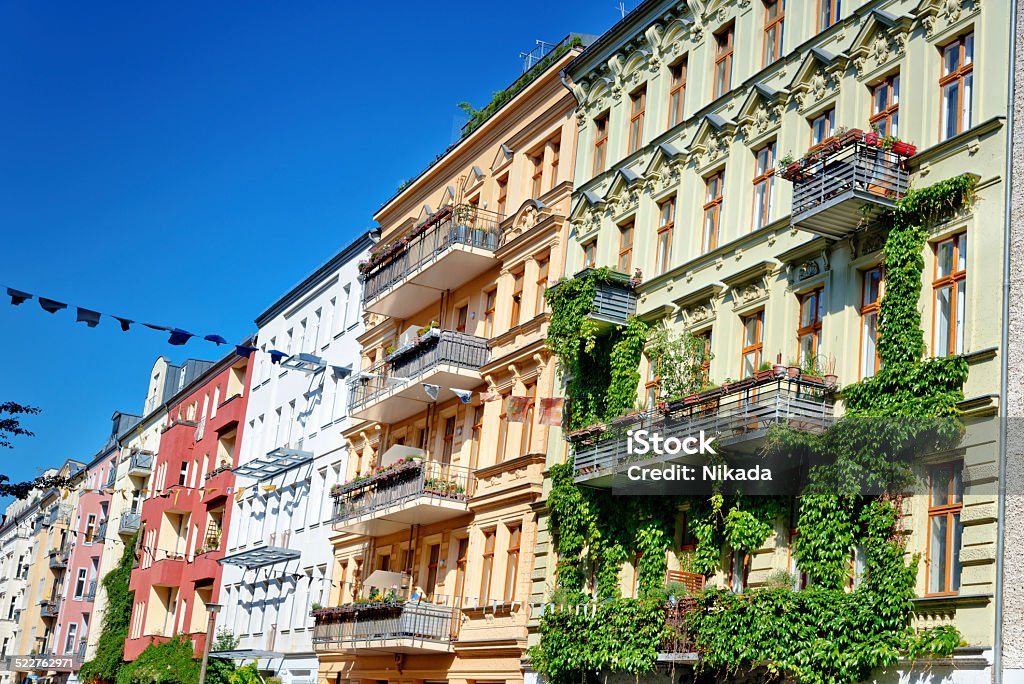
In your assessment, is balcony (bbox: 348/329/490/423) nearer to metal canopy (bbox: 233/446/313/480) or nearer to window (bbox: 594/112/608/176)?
window (bbox: 594/112/608/176)

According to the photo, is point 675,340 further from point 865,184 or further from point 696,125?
point 865,184

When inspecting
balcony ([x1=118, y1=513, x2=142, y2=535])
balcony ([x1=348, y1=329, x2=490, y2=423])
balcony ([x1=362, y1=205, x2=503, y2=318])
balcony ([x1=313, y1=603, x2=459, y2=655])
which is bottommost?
balcony ([x1=313, y1=603, x2=459, y2=655])

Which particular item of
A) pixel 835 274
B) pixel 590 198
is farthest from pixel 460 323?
pixel 835 274

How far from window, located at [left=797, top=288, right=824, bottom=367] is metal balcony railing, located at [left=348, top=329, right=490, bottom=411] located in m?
13.8

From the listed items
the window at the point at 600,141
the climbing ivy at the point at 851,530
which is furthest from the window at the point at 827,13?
the window at the point at 600,141

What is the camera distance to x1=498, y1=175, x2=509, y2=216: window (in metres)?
37.9

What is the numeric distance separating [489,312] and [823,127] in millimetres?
14700

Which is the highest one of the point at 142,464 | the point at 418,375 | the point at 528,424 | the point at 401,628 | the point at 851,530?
the point at 142,464

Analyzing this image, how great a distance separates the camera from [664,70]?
30938 mm

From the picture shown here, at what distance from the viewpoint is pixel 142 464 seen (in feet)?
242

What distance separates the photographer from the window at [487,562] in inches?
1329

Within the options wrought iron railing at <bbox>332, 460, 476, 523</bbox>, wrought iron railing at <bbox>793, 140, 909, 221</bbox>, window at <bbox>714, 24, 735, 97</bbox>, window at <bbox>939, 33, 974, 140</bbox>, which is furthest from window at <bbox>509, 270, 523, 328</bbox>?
window at <bbox>939, 33, 974, 140</bbox>

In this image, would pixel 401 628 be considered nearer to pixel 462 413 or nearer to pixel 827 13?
pixel 462 413

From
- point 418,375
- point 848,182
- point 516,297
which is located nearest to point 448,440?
point 418,375
